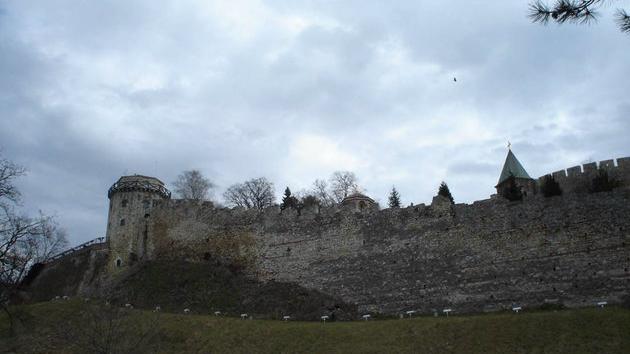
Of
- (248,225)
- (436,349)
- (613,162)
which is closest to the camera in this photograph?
(436,349)

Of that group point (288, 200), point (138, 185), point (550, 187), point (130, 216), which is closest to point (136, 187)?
point (138, 185)

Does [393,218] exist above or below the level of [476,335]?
above

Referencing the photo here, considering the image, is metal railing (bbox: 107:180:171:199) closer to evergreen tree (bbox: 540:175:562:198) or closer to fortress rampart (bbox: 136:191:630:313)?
fortress rampart (bbox: 136:191:630:313)

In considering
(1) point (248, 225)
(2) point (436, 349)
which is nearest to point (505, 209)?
(2) point (436, 349)

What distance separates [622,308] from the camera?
2472 cm

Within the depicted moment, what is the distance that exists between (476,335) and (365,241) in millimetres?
11075

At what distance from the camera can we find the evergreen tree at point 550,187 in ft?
105

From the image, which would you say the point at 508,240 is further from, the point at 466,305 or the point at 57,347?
the point at 57,347

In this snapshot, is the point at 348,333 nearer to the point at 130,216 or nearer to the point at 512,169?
the point at 130,216

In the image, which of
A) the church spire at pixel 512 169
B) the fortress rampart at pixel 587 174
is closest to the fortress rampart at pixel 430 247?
the fortress rampart at pixel 587 174

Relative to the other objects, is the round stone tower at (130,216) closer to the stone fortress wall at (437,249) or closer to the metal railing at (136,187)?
the metal railing at (136,187)

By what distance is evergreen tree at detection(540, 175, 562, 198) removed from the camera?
32.1 meters

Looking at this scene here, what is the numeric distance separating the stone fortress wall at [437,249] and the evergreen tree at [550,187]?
2.63 ft

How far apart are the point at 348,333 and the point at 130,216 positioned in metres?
22.4
